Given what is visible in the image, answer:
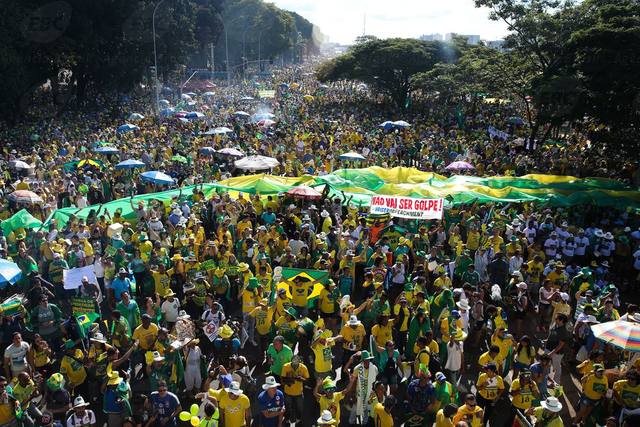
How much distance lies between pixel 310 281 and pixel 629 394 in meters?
4.75

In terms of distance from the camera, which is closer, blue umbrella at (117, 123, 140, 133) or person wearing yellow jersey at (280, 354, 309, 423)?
person wearing yellow jersey at (280, 354, 309, 423)

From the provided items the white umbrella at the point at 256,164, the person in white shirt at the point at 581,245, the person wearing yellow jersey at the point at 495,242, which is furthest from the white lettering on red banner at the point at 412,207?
the white umbrella at the point at 256,164

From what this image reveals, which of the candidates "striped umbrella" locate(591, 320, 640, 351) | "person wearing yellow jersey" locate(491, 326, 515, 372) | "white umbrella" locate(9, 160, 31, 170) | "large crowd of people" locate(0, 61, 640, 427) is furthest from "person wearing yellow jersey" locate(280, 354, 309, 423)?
"white umbrella" locate(9, 160, 31, 170)

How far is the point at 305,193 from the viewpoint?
1450 centimetres

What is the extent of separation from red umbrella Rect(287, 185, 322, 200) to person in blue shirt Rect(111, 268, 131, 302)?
5.74 metres

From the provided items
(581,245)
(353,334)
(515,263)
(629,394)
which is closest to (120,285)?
(353,334)

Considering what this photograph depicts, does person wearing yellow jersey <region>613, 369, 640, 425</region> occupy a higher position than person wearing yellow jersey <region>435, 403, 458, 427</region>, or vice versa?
person wearing yellow jersey <region>435, 403, 458, 427</region>

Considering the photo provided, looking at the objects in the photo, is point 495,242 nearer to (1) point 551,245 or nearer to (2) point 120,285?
(1) point 551,245

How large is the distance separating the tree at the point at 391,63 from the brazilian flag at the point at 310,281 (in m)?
34.6

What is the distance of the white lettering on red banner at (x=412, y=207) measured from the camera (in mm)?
12602

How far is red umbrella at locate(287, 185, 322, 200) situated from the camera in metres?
14.5

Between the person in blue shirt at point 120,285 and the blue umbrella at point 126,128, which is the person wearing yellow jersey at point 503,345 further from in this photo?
the blue umbrella at point 126,128

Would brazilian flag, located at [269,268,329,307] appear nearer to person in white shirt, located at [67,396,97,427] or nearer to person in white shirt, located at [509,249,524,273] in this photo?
person in white shirt, located at [67,396,97,427]

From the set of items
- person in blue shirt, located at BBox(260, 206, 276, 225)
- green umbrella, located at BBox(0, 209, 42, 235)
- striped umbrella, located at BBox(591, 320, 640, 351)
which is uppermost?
striped umbrella, located at BBox(591, 320, 640, 351)
